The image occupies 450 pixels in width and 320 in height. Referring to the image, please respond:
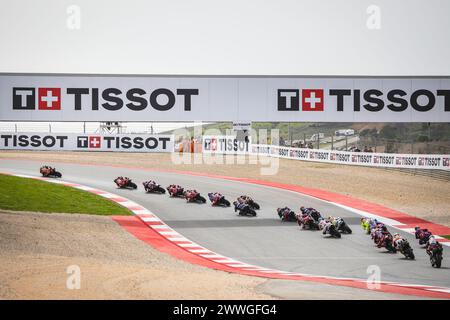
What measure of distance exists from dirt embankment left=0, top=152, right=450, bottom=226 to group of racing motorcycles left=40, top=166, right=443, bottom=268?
199 inches

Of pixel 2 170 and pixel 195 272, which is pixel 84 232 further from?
pixel 2 170

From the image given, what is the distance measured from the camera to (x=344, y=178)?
106ft

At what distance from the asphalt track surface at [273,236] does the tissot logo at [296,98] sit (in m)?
3.39

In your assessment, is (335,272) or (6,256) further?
(335,272)

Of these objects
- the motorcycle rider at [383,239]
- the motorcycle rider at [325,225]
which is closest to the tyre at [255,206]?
the motorcycle rider at [325,225]

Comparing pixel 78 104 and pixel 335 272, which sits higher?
pixel 78 104

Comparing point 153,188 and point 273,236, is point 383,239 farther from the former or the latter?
point 153,188

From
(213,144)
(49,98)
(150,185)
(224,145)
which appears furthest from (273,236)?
(213,144)

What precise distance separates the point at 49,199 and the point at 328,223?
30.1 ft

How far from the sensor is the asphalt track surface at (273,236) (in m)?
15.4

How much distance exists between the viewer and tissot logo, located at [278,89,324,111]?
24.7 m
